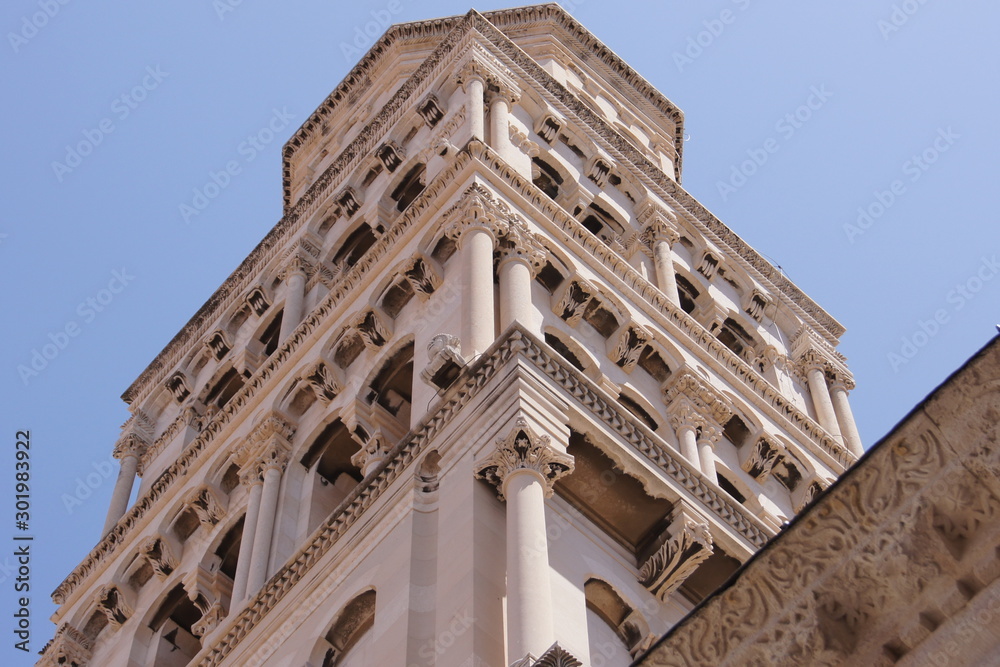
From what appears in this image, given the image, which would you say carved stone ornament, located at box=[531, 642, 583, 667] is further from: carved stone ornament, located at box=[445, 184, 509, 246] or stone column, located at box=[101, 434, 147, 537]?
stone column, located at box=[101, 434, 147, 537]

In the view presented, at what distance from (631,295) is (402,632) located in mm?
13171

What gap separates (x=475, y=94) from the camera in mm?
37562

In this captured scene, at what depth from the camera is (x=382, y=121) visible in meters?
42.5

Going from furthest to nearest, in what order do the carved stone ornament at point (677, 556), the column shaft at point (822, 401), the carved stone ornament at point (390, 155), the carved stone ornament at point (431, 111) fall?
the carved stone ornament at point (390, 155) < the carved stone ornament at point (431, 111) < the column shaft at point (822, 401) < the carved stone ornament at point (677, 556)

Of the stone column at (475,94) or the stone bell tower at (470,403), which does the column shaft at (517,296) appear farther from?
the stone column at (475,94)

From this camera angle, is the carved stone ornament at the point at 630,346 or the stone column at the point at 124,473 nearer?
the carved stone ornament at the point at 630,346

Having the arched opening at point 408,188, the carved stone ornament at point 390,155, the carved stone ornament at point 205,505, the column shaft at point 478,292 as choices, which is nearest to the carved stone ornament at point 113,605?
the carved stone ornament at point 205,505

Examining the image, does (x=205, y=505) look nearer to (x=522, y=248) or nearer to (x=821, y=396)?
(x=522, y=248)

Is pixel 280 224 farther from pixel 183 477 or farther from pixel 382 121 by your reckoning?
pixel 183 477

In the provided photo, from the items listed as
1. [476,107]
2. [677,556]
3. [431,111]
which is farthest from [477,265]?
Result: [431,111]

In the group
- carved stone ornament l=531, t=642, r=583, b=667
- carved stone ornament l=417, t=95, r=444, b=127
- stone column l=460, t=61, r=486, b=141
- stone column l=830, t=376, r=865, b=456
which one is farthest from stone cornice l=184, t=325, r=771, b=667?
carved stone ornament l=417, t=95, r=444, b=127

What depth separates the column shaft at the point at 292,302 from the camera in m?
36.1

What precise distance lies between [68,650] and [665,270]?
14077 mm

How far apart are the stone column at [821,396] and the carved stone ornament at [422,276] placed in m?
10.2
